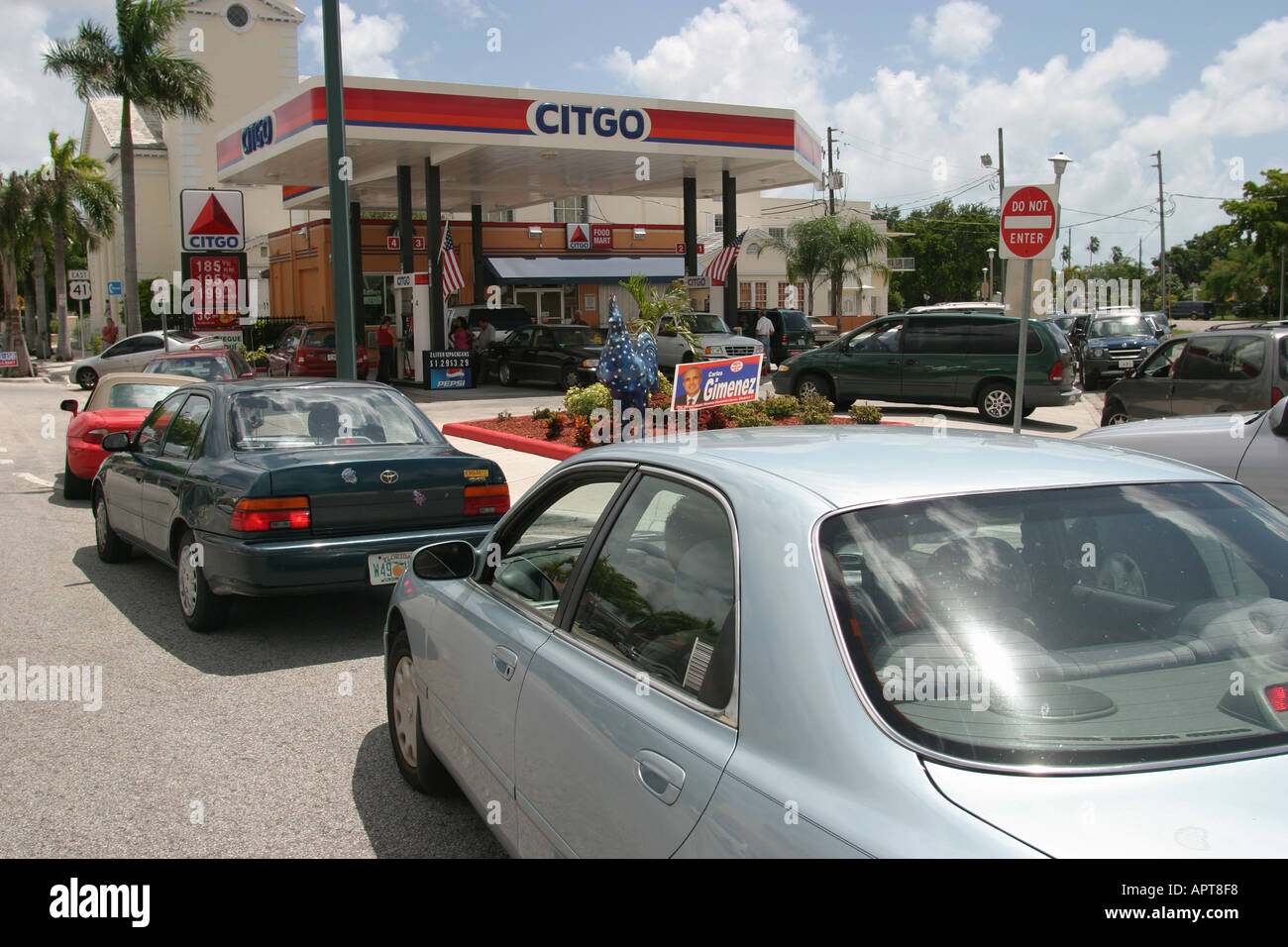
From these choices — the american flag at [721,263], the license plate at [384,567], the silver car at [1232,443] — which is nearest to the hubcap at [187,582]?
the license plate at [384,567]

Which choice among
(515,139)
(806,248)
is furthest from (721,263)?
(806,248)

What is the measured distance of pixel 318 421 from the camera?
7445mm

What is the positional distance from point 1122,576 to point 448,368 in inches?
947

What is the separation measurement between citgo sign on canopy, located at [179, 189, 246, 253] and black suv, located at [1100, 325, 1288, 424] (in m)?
12.7

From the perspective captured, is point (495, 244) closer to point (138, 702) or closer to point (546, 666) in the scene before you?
point (138, 702)

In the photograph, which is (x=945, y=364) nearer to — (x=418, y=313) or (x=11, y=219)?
(x=418, y=313)

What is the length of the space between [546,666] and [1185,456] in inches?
236

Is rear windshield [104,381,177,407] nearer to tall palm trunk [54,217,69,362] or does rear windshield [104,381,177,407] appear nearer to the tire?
the tire

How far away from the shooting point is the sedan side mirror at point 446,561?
4.03m

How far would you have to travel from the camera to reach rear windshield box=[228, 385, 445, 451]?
7.26 meters

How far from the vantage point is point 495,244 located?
39.1 meters

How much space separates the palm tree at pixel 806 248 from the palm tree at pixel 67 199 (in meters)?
30.0
